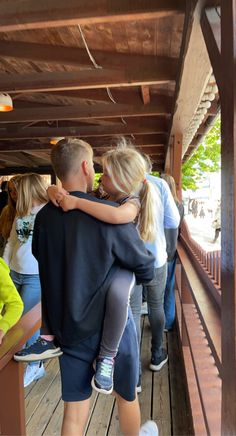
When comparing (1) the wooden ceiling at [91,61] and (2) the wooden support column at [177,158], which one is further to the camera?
(2) the wooden support column at [177,158]

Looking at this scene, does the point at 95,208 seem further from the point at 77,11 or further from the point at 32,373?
the point at 32,373

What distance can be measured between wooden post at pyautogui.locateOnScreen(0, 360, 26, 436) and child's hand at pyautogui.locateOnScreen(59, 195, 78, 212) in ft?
2.02

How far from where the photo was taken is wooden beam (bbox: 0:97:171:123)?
15.0 ft

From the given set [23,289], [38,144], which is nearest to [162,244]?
[23,289]

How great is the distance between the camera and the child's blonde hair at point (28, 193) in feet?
9.37

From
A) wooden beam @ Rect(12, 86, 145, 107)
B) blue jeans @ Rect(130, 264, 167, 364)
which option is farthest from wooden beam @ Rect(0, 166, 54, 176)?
blue jeans @ Rect(130, 264, 167, 364)

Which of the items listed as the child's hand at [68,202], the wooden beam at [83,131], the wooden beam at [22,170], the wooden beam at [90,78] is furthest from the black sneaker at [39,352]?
the wooden beam at [22,170]

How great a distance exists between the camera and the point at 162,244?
8.89 feet

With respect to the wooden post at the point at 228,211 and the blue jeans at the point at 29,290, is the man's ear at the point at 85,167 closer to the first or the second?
the wooden post at the point at 228,211

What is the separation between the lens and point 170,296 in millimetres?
3689

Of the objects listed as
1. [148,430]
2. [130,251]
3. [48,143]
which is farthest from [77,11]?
[48,143]

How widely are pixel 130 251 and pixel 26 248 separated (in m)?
1.49

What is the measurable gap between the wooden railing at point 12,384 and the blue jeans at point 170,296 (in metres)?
2.12

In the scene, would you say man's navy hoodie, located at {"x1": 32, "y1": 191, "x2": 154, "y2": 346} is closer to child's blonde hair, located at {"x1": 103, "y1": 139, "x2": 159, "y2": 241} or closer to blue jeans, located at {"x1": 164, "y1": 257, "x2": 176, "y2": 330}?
child's blonde hair, located at {"x1": 103, "y1": 139, "x2": 159, "y2": 241}
